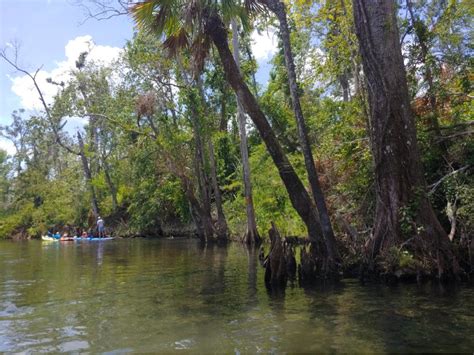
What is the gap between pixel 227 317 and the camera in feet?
25.4

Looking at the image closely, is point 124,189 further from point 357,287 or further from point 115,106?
point 357,287

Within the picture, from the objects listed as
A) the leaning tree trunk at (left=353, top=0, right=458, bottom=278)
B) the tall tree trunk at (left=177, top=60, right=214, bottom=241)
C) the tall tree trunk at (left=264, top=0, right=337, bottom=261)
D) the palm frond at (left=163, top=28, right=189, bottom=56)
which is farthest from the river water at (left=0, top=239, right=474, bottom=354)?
the tall tree trunk at (left=177, top=60, right=214, bottom=241)

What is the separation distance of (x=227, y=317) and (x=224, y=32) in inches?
311

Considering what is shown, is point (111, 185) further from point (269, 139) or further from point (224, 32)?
point (269, 139)

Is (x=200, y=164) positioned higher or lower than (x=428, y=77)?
higher

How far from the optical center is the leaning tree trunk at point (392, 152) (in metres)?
9.71

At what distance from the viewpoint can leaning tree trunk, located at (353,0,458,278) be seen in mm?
9711

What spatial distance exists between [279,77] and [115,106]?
12.5 meters

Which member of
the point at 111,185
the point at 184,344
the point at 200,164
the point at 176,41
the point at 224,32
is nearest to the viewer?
the point at 184,344

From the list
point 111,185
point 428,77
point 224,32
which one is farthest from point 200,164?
point 111,185

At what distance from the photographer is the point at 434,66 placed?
1245 cm

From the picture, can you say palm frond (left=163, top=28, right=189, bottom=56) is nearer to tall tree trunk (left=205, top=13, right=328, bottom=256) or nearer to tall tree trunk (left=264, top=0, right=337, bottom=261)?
tall tree trunk (left=205, top=13, right=328, bottom=256)

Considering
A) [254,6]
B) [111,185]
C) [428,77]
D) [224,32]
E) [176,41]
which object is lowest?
[428,77]

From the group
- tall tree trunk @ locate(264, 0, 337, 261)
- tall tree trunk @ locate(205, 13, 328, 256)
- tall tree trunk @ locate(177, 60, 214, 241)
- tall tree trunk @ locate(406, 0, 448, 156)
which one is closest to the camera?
tall tree trunk @ locate(264, 0, 337, 261)
